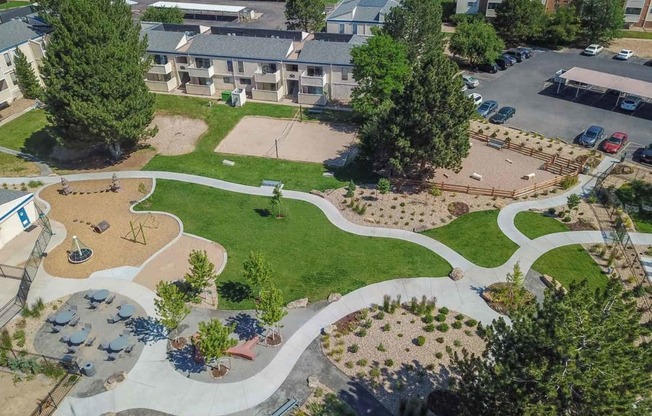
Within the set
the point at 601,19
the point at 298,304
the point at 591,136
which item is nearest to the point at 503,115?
the point at 591,136

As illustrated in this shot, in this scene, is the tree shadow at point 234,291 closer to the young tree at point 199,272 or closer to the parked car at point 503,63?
the young tree at point 199,272

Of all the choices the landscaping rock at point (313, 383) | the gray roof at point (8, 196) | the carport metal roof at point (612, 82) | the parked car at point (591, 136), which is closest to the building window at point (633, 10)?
the carport metal roof at point (612, 82)

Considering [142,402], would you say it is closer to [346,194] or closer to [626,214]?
[346,194]

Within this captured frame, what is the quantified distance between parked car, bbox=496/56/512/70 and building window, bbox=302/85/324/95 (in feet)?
99.3

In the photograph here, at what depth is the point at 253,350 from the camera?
1364 inches

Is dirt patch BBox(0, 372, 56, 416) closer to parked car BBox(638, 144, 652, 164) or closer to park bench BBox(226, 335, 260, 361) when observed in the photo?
park bench BBox(226, 335, 260, 361)

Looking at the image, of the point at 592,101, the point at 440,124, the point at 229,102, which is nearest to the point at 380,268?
the point at 440,124

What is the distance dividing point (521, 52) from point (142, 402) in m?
78.3

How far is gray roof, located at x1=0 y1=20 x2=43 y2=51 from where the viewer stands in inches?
2788

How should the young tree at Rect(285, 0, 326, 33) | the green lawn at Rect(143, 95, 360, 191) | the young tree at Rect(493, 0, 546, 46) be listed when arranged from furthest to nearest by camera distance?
the young tree at Rect(285, 0, 326, 33)
the young tree at Rect(493, 0, 546, 46)
the green lawn at Rect(143, 95, 360, 191)

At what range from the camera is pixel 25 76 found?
70.0 m

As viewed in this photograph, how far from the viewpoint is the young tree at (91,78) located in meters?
50.8

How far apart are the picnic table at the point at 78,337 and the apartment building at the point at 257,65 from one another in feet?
148

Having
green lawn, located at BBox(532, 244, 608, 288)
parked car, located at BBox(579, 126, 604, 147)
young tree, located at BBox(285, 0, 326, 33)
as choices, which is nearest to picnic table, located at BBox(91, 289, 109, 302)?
green lawn, located at BBox(532, 244, 608, 288)
